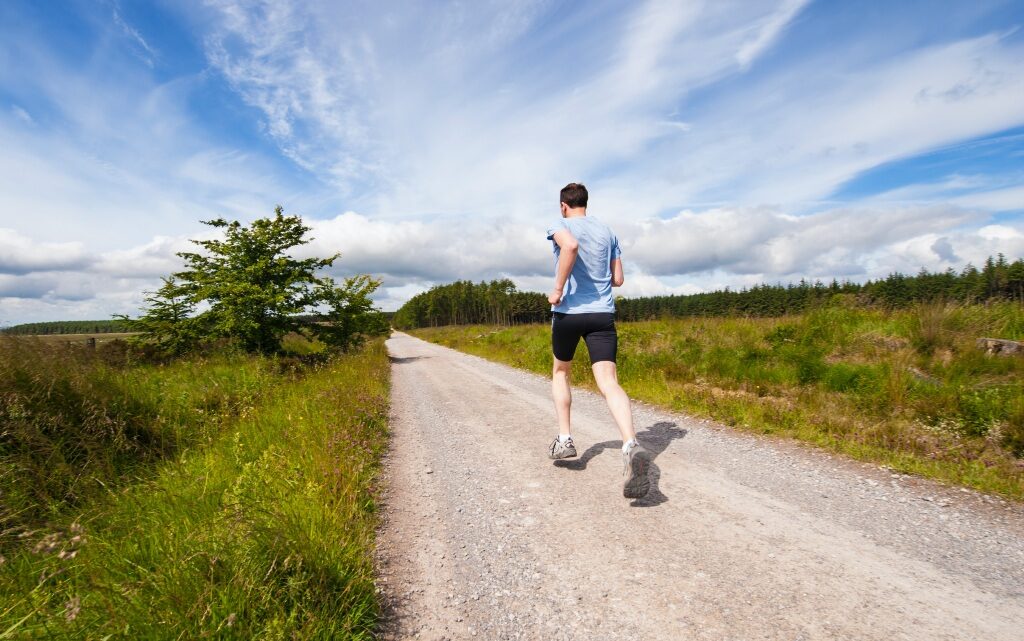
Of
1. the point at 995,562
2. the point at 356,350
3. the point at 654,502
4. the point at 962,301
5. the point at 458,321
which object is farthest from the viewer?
the point at 458,321

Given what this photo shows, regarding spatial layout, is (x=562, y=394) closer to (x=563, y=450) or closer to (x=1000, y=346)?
(x=563, y=450)

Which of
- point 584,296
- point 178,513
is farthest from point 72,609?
point 584,296

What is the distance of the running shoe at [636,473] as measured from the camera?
301 cm

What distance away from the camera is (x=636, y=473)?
302 centimetres

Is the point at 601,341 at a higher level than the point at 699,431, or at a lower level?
higher

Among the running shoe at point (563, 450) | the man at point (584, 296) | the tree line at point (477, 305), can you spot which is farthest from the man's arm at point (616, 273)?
the tree line at point (477, 305)

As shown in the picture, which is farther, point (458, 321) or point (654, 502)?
point (458, 321)

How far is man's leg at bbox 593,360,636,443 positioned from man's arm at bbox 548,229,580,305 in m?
0.67

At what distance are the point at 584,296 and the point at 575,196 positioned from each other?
94 centimetres

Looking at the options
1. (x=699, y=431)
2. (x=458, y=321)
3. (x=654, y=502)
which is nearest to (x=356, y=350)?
(x=699, y=431)

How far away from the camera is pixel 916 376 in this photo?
5.45 meters

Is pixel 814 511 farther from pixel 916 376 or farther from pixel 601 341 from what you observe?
pixel 916 376

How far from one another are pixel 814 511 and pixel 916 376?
12.9 feet

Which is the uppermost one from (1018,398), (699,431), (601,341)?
(601,341)
